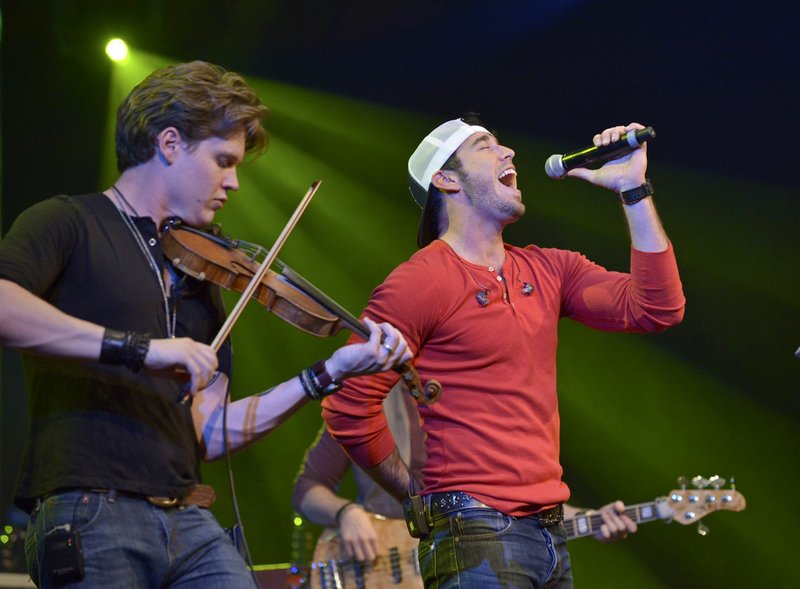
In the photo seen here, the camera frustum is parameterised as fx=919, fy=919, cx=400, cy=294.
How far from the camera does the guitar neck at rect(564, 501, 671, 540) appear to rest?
13.3 ft

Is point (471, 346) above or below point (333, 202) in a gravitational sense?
below

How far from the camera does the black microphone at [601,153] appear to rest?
2697 millimetres

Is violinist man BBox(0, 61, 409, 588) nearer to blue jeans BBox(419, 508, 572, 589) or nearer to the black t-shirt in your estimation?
the black t-shirt

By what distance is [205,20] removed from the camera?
18.6 ft

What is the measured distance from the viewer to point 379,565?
11.7 ft

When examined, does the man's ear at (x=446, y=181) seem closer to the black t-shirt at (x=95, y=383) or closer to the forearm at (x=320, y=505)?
the black t-shirt at (x=95, y=383)

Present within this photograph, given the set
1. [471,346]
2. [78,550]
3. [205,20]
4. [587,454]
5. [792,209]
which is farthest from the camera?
[205,20]

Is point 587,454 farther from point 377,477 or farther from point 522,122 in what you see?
point 377,477

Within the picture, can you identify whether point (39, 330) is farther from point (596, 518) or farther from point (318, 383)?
point (596, 518)

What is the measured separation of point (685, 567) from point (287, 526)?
2.37 metres

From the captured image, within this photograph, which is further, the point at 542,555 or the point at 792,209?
the point at 792,209

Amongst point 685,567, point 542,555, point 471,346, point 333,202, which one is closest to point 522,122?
point 333,202

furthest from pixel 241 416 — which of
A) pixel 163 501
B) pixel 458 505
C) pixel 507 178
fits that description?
pixel 507 178

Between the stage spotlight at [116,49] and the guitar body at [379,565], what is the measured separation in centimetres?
341
